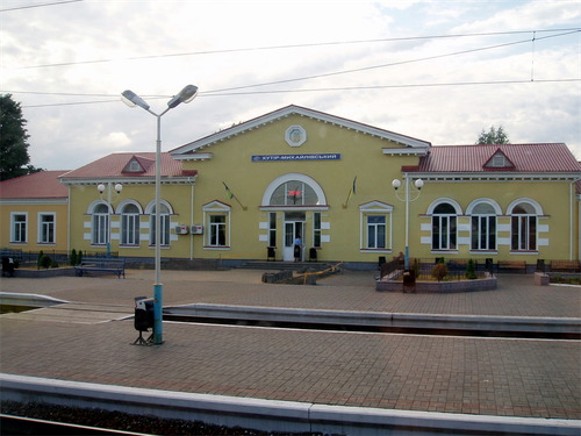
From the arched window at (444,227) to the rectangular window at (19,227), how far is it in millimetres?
26321

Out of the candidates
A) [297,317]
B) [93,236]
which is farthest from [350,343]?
[93,236]

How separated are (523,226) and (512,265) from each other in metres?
2.20

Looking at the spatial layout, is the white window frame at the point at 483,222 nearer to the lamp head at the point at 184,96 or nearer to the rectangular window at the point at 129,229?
the rectangular window at the point at 129,229

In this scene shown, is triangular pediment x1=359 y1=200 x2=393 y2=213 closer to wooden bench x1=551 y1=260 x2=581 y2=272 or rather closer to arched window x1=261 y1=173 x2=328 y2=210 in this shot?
arched window x1=261 y1=173 x2=328 y2=210

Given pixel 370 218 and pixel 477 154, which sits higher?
pixel 477 154

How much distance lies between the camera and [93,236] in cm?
3544

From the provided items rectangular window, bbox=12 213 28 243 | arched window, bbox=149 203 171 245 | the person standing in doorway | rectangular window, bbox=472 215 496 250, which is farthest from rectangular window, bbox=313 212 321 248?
rectangular window, bbox=12 213 28 243

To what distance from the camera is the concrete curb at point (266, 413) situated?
6.11 m

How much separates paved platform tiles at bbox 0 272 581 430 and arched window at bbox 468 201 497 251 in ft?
48.1

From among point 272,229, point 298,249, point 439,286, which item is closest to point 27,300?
point 439,286

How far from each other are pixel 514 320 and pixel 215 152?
2339cm

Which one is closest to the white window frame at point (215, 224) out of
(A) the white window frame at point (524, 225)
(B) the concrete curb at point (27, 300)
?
(A) the white window frame at point (524, 225)

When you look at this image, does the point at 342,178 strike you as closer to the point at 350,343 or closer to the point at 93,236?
the point at 93,236

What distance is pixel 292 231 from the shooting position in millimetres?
32156
